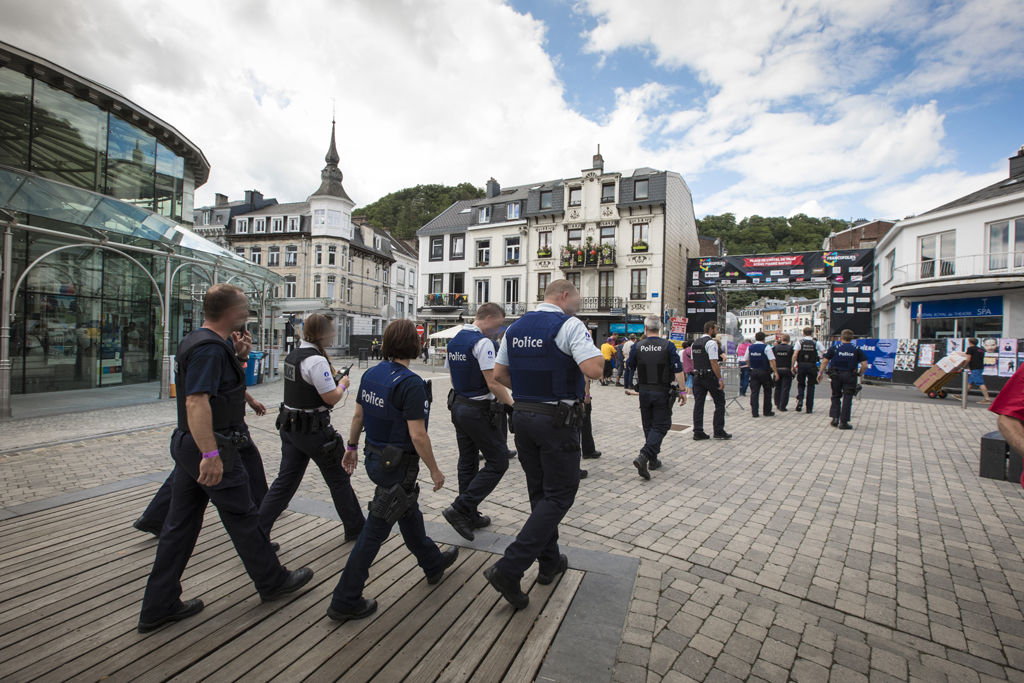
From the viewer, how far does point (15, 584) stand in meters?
2.86

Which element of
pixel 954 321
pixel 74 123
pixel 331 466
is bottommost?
pixel 331 466

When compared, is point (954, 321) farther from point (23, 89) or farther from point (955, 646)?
point (23, 89)

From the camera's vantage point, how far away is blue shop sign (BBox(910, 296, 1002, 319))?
20.7 m

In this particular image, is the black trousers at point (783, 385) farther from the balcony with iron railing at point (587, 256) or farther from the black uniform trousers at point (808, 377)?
the balcony with iron railing at point (587, 256)

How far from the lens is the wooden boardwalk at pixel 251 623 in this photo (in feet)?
7.21

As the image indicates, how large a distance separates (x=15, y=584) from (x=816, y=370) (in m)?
12.5

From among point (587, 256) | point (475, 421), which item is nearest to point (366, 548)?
point (475, 421)

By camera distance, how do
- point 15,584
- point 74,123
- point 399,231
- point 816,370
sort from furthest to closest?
point 399,231 → point 74,123 → point 816,370 → point 15,584

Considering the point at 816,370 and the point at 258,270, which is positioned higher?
the point at 258,270

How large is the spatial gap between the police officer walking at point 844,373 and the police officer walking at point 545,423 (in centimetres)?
806

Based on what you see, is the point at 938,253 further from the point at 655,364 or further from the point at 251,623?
the point at 251,623

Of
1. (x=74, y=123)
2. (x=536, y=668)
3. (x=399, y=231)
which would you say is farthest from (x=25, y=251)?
(x=399, y=231)

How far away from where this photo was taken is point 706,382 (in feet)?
25.4

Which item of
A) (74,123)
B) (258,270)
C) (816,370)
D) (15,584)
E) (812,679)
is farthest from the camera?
(258,270)
